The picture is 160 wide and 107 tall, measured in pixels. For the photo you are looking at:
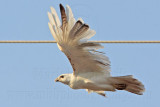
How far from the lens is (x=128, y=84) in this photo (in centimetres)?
959

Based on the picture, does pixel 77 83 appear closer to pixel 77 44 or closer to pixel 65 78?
pixel 65 78

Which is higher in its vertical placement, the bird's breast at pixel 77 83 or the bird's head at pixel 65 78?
the bird's head at pixel 65 78

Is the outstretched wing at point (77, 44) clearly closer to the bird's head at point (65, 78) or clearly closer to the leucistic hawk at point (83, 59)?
the leucistic hawk at point (83, 59)

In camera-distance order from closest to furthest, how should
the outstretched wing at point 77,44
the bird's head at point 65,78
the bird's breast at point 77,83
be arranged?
the outstretched wing at point 77,44, the bird's breast at point 77,83, the bird's head at point 65,78

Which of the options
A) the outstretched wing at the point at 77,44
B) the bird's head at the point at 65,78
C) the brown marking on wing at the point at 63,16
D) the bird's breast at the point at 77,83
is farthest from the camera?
the bird's head at the point at 65,78

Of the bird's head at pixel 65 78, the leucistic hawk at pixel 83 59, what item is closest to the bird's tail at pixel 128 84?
the leucistic hawk at pixel 83 59

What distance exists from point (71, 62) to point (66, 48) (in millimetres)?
327

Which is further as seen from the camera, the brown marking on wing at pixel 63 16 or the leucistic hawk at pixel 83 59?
the leucistic hawk at pixel 83 59

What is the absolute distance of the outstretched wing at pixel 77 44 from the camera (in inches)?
346

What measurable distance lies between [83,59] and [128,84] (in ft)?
2.78

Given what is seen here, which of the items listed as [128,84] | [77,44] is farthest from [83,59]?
[128,84]

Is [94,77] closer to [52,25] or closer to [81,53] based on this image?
[81,53]

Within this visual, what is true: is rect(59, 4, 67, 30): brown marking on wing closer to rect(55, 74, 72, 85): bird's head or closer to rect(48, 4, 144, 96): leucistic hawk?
rect(48, 4, 144, 96): leucistic hawk

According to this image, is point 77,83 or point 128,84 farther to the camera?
point 128,84
